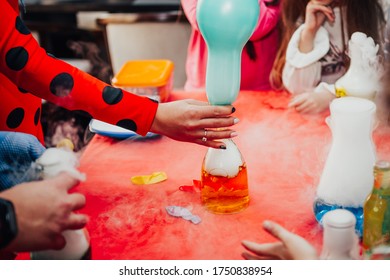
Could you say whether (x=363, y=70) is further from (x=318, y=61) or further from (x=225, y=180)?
(x=225, y=180)

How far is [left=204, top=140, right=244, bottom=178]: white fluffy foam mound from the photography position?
0.86m

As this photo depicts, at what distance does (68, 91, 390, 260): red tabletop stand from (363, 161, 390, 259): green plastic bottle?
0.22 ft

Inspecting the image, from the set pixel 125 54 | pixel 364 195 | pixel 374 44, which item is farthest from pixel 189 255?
pixel 125 54

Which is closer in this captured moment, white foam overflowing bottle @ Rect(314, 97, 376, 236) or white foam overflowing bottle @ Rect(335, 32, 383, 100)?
white foam overflowing bottle @ Rect(314, 97, 376, 236)

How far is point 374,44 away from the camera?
1076 mm

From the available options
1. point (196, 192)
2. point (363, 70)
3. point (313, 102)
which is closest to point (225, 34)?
point (196, 192)

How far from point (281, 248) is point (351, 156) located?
163 millimetres

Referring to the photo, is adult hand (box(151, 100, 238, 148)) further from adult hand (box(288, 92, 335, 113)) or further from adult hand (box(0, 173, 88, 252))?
adult hand (box(288, 92, 335, 113))

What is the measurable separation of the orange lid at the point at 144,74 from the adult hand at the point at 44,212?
0.62 meters

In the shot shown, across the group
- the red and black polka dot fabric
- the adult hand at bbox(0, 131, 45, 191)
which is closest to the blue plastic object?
the red and black polka dot fabric

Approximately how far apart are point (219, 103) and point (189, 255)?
0.23m

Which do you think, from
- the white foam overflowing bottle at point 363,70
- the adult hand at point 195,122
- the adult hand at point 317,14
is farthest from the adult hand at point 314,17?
the adult hand at point 195,122

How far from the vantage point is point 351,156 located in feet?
2.51

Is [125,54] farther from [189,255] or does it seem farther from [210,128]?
[189,255]
